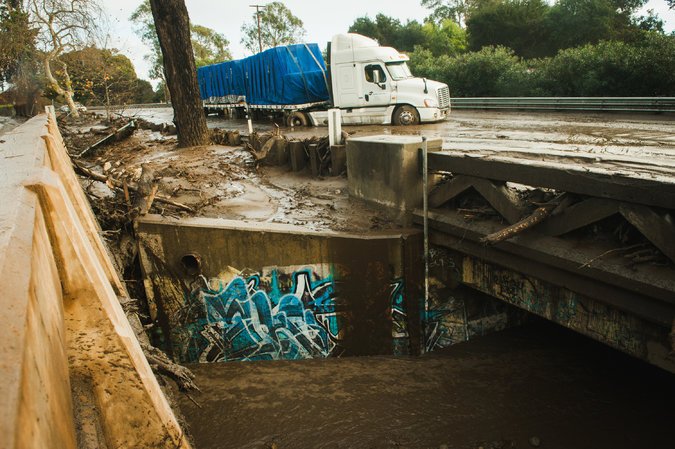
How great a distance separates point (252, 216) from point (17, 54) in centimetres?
2365

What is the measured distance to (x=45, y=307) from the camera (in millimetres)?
1890

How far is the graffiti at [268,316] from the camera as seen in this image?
23.0ft

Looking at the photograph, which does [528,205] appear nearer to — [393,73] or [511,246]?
[511,246]

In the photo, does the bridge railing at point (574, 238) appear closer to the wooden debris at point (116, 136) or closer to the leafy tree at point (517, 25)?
the wooden debris at point (116, 136)

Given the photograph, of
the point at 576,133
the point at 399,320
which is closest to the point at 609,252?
the point at 399,320

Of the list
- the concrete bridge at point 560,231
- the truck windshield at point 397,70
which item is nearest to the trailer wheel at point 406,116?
the truck windshield at point 397,70

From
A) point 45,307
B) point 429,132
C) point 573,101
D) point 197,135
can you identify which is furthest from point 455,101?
point 45,307

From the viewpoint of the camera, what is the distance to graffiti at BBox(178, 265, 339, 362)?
23.0 feet

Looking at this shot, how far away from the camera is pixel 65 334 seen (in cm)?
248

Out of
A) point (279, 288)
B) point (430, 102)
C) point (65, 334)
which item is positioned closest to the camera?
point (65, 334)

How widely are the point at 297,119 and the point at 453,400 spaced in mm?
17218

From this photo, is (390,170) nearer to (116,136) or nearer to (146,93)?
(116,136)

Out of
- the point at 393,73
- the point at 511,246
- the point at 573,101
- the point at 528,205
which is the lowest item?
the point at 511,246

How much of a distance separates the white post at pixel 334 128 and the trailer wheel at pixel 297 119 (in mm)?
11132
